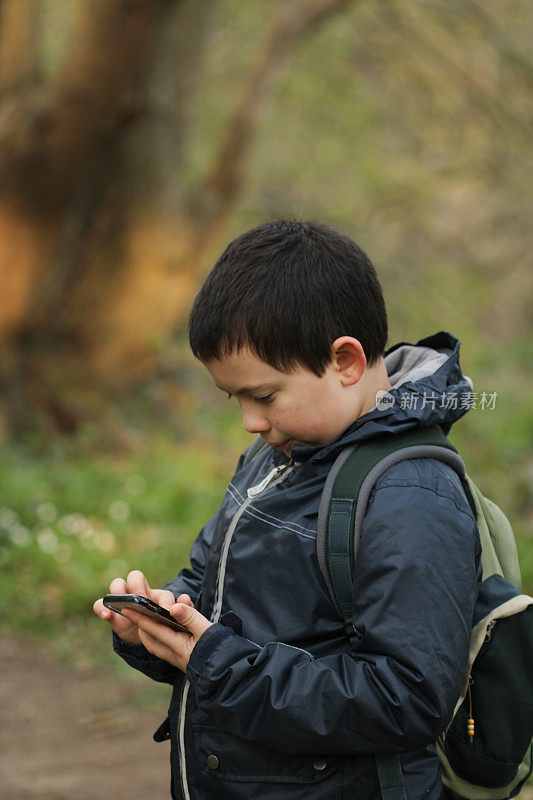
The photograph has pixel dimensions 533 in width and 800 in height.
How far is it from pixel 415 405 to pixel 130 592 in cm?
66

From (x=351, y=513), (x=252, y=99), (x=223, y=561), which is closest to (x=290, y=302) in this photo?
(x=351, y=513)

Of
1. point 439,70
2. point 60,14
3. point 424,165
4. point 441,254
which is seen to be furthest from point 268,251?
point 441,254

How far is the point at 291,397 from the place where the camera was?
167cm

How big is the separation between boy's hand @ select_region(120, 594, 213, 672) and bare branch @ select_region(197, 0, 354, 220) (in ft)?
19.2

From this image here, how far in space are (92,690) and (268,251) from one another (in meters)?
3.05

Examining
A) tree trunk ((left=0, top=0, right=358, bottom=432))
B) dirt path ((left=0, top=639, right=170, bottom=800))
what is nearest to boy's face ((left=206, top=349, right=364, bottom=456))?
dirt path ((left=0, top=639, right=170, bottom=800))

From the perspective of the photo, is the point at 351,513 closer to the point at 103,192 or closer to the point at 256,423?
the point at 256,423

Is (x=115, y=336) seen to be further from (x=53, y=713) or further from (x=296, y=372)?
(x=296, y=372)

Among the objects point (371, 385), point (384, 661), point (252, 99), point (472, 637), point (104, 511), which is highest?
point (252, 99)

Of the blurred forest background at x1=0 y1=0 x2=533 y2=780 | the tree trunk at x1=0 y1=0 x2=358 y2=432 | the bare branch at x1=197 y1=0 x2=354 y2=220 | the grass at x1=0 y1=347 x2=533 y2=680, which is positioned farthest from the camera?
the bare branch at x1=197 y1=0 x2=354 y2=220

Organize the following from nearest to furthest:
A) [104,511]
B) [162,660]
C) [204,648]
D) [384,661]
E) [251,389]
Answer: [384,661] → [204,648] → [251,389] → [162,660] → [104,511]

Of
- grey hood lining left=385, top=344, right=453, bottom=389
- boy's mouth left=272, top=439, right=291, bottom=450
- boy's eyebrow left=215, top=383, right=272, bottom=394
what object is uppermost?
boy's eyebrow left=215, top=383, right=272, bottom=394

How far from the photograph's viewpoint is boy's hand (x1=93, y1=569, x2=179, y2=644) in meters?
1.67

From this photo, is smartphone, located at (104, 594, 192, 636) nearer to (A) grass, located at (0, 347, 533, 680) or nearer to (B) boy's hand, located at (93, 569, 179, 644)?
(B) boy's hand, located at (93, 569, 179, 644)
